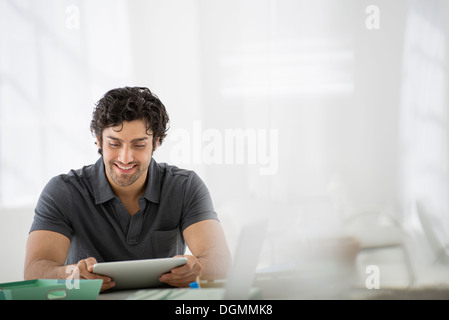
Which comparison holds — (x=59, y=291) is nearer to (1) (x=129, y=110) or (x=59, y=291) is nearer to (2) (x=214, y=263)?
(2) (x=214, y=263)

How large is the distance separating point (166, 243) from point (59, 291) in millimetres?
603

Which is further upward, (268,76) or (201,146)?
(268,76)

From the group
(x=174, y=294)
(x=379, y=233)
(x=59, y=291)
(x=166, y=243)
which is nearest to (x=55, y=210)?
(x=166, y=243)

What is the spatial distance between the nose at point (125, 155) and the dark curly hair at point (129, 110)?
0.09m

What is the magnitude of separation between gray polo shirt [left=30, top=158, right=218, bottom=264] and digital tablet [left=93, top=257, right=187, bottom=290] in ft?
1.35

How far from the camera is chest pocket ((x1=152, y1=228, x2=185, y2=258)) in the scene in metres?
1.73

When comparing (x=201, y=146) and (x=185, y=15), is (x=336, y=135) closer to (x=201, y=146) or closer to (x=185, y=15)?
(x=201, y=146)

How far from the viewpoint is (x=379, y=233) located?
6.16ft

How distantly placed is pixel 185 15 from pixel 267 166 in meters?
0.74

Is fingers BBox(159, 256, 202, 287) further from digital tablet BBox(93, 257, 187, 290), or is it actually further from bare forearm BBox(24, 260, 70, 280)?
bare forearm BBox(24, 260, 70, 280)

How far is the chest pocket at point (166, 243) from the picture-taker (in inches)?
68.1

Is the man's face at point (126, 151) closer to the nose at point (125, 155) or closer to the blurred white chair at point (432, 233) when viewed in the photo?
the nose at point (125, 155)

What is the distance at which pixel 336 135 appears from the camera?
197cm
